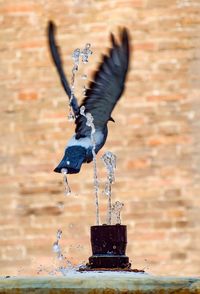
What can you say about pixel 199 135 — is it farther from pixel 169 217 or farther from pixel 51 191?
pixel 51 191

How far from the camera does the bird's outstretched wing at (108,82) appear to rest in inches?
187

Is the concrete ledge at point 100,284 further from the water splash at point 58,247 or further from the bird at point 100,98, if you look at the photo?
the water splash at point 58,247

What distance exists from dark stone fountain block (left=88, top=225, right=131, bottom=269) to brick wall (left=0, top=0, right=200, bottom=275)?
334 cm

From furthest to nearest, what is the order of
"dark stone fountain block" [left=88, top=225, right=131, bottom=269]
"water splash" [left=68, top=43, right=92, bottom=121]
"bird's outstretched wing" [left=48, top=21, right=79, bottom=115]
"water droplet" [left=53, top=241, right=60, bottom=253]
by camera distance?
"water droplet" [left=53, top=241, right=60, bottom=253] → "water splash" [left=68, top=43, right=92, bottom=121] → "bird's outstretched wing" [left=48, top=21, right=79, bottom=115] → "dark stone fountain block" [left=88, top=225, right=131, bottom=269]

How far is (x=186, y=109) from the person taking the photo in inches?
281

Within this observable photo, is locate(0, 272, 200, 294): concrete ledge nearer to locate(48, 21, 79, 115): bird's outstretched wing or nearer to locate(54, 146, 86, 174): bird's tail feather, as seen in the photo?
locate(54, 146, 86, 174): bird's tail feather

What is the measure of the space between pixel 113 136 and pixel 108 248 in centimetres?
359

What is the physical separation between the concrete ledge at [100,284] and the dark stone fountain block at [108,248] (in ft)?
1.43

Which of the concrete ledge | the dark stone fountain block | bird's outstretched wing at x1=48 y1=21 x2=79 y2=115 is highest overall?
bird's outstretched wing at x1=48 y1=21 x2=79 y2=115

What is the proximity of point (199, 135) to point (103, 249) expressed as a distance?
353 cm

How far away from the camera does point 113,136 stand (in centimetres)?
721

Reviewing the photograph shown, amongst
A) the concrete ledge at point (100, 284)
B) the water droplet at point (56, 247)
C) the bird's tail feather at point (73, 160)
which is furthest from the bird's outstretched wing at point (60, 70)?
the concrete ledge at point (100, 284)

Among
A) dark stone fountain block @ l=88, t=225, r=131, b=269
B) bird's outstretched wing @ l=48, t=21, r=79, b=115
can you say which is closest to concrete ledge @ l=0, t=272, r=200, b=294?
dark stone fountain block @ l=88, t=225, r=131, b=269

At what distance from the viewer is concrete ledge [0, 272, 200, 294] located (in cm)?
310
